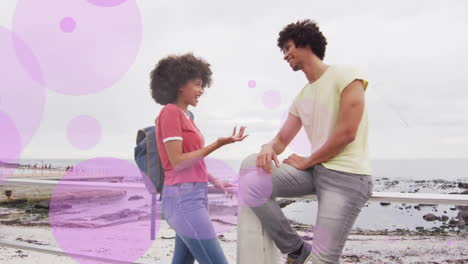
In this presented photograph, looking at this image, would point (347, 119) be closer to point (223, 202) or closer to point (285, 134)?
point (285, 134)

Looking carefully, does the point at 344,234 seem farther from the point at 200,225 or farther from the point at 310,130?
the point at 200,225


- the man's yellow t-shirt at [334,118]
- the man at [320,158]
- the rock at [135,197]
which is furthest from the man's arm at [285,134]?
the rock at [135,197]

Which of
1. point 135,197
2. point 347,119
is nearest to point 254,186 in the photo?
point 347,119

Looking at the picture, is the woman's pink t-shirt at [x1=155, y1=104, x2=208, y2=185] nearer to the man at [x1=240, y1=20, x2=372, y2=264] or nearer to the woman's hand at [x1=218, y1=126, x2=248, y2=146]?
the woman's hand at [x1=218, y1=126, x2=248, y2=146]

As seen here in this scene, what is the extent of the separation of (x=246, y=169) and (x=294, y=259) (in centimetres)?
44

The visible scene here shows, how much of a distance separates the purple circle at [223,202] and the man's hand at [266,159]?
0.64 feet

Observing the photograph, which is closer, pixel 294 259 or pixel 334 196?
pixel 334 196

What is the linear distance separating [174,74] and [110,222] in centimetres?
302

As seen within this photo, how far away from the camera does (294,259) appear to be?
5.80 feet

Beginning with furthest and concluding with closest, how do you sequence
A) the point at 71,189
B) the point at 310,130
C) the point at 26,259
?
the point at 26,259 → the point at 71,189 → the point at 310,130

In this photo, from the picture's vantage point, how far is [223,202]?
6.35 ft

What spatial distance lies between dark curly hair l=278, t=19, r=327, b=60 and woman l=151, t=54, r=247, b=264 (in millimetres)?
357

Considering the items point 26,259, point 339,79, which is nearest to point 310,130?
point 339,79

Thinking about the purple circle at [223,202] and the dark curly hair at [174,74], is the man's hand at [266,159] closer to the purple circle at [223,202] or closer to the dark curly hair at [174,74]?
the purple circle at [223,202]
